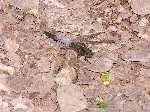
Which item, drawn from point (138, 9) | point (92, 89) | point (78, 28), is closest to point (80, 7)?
point (78, 28)

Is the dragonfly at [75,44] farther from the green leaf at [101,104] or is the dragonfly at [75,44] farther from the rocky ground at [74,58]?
the green leaf at [101,104]

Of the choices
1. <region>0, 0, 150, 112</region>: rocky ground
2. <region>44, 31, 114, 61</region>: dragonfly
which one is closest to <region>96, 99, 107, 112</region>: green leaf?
<region>0, 0, 150, 112</region>: rocky ground

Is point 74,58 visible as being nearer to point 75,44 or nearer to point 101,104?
point 75,44

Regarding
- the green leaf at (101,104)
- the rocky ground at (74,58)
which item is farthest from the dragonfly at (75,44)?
the green leaf at (101,104)

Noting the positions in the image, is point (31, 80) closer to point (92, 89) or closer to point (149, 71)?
point (92, 89)

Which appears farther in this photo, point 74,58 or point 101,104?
point 74,58

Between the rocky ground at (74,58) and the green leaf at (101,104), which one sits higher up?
the rocky ground at (74,58)

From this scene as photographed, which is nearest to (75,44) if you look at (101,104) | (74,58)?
(74,58)

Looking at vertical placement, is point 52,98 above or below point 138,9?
below
